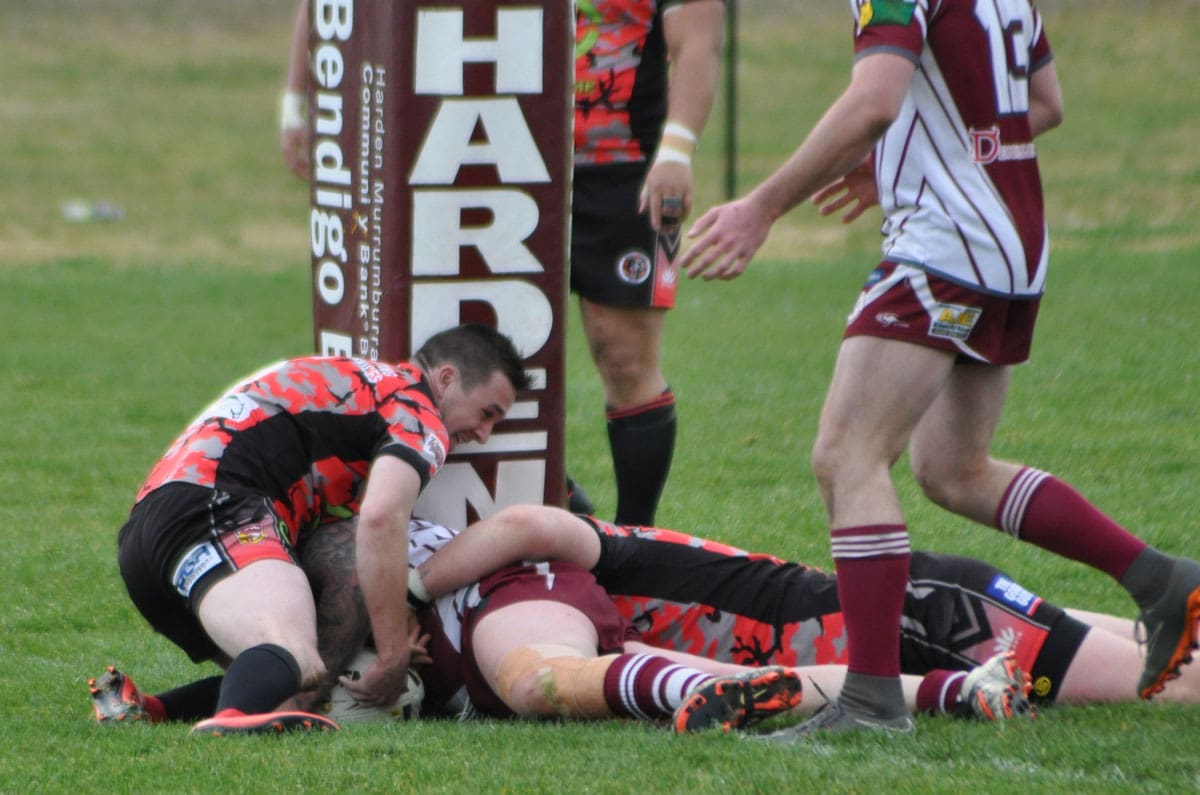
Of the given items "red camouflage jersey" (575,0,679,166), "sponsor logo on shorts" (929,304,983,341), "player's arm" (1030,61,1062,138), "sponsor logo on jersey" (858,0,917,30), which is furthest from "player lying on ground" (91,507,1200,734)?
"red camouflage jersey" (575,0,679,166)

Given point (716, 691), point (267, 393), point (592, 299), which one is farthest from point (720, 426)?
point (716, 691)

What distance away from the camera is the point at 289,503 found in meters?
4.32

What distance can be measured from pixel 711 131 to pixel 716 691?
19.9 meters

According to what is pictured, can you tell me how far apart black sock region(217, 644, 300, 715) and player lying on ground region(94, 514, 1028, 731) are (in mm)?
317

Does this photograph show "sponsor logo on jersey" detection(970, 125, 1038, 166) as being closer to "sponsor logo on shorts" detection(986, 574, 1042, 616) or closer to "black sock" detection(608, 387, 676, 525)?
"sponsor logo on shorts" detection(986, 574, 1042, 616)

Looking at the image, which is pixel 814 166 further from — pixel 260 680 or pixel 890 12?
pixel 260 680

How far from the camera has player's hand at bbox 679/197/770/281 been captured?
11.6 ft

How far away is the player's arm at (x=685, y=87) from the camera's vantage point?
466 cm

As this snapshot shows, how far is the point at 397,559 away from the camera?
13.1 feet

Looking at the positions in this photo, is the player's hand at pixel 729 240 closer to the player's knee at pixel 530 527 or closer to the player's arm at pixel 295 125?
the player's knee at pixel 530 527

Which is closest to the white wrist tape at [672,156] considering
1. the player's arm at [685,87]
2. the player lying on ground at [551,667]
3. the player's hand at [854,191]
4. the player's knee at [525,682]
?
the player's arm at [685,87]

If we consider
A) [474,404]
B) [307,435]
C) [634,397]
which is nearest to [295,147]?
[634,397]

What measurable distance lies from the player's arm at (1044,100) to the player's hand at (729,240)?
3.10 feet

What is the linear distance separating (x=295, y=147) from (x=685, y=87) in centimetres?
180
